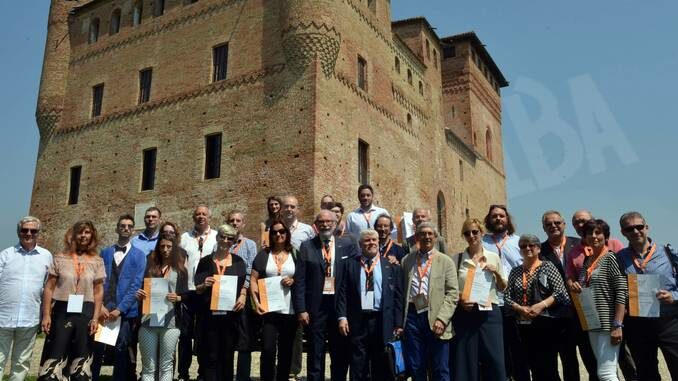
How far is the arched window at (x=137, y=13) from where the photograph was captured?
18.8 meters

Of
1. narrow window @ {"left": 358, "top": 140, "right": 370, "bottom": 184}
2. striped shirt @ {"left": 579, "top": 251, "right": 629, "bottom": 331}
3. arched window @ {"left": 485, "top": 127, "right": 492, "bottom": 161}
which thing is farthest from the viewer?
arched window @ {"left": 485, "top": 127, "right": 492, "bottom": 161}

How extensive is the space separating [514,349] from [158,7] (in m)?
17.0

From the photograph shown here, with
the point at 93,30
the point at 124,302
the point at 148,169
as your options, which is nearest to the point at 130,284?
the point at 124,302

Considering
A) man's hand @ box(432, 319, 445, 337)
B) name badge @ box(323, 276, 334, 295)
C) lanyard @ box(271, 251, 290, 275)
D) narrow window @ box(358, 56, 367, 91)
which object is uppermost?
narrow window @ box(358, 56, 367, 91)

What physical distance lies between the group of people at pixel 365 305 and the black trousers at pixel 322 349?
0.6 inches

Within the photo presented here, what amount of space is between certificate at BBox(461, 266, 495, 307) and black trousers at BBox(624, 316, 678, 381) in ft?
4.20

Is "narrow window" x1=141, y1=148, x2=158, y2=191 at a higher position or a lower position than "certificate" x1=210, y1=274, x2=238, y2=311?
higher

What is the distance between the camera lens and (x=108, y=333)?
5.54 metres

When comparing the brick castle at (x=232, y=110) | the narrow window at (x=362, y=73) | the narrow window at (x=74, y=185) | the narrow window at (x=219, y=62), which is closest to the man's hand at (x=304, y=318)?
the brick castle at (x=232, y=110)

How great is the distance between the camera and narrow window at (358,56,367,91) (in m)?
16.5

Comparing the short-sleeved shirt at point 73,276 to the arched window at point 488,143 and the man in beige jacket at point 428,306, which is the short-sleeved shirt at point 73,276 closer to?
the man in beige jacket at point 428,306

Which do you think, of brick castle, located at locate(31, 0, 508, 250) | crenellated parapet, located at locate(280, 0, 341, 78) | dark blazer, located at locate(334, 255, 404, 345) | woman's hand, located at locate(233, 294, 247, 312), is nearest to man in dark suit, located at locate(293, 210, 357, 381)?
dark blazer, located at locate(334, 255, 404, 345)

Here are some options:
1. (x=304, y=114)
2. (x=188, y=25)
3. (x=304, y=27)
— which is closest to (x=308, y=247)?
(x=304, y=114)

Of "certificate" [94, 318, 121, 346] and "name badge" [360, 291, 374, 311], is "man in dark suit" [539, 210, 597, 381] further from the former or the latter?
"certificate" [94, 318, 121, 346]
